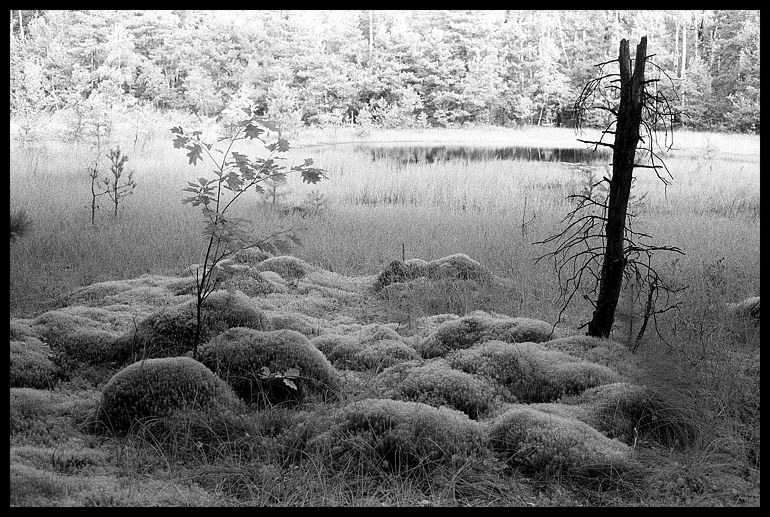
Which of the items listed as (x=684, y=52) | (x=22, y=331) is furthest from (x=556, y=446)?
(x=684, y=52)

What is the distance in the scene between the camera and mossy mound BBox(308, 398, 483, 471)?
2.64 meters

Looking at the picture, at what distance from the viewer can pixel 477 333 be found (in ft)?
13.3

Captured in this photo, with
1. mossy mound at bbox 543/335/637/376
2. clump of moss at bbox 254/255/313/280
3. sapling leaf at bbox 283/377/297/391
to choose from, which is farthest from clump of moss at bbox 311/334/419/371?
clump of moss at bbox 254/255/313/280

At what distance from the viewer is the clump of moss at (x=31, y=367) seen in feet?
11.0

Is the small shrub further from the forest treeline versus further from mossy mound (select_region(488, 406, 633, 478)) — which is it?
the forest treeline

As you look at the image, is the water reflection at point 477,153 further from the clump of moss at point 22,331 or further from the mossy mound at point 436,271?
the clump of moss at point 22,331

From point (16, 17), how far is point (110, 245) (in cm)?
1286

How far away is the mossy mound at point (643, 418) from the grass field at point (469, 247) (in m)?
0.07

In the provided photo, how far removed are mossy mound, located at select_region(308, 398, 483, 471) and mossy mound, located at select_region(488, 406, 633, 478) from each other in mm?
115

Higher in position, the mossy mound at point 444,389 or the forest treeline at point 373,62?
the forest treeline at point 373,62

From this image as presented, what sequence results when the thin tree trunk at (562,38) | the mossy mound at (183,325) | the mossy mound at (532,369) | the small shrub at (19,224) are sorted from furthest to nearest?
1. the thin tree trunk at (562,38)
2. the mossy mound at (183,325)
3. the mossy mound at (532,369)
4. the small shrub at (19,224)

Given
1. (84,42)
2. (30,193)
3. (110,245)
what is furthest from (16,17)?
(110,245)

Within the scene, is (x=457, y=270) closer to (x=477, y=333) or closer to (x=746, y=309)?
(x=477, y=333)

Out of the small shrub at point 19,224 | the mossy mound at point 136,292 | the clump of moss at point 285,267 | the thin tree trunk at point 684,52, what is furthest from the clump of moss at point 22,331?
the thin tree trunk at point 684,52
